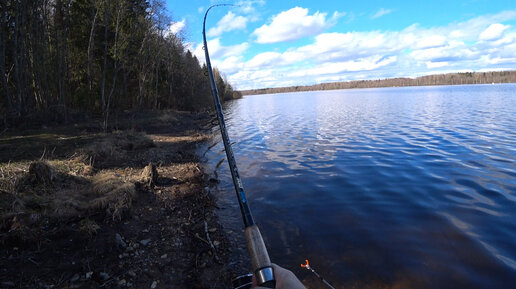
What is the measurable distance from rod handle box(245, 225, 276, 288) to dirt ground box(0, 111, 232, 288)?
311 centimetres

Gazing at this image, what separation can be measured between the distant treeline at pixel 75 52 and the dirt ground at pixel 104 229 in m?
12.1

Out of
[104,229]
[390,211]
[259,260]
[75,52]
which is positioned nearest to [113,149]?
[104,229]

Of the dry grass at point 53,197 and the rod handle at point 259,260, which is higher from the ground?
the rod handle at point 259,260

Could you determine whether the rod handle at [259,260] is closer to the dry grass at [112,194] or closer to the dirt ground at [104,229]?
the dirt ground at [104,229]

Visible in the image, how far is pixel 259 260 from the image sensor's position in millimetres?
2045

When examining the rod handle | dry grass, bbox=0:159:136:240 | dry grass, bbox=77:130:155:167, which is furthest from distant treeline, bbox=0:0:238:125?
the rod handle

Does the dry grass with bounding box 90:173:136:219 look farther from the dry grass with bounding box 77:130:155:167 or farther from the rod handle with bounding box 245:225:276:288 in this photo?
the rod handle with bounding box 245:225:276:288

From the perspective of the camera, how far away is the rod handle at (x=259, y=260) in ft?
6.07

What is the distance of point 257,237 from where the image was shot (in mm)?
2221

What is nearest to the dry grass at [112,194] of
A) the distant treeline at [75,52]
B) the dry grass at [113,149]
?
the dry grass at [113,149]

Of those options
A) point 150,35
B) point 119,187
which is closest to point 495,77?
point 150,35

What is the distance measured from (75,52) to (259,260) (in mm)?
33951

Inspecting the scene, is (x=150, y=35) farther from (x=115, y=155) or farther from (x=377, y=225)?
(x=377, y=225)

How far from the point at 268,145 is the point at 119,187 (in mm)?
11691
